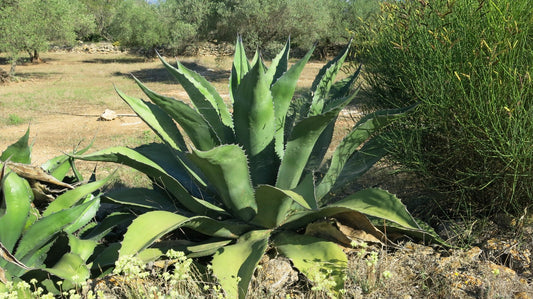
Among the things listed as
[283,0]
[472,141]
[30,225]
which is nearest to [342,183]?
[472,141]

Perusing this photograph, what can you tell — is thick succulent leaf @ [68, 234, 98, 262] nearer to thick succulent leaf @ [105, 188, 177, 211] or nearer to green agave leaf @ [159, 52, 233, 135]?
thick succulent leaf @ [105, 188, 177, 211]

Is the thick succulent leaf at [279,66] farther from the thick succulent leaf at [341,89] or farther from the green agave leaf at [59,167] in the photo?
the green agave leaf at [59,167]

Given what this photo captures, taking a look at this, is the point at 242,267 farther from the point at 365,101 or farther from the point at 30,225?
the point at 365,101

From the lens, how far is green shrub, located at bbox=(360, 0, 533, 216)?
2.26 meters

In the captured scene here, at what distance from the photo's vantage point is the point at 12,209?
226 centimetres

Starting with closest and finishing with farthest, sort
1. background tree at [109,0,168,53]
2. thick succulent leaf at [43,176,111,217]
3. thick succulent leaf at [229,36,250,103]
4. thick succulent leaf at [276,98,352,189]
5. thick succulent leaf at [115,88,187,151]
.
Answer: thick succulent leaf at [276,98,352,189] → thick succulent leaf at [43,176,111,217] → thick succulent leaf at [115,88,187,151] → thick succulent leaf at [229,36,250,103] → background tree at [109,0,168,53]

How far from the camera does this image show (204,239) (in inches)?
111

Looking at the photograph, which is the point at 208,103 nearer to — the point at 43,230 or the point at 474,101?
the point at 43,230

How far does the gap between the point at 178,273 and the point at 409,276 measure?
3.81 feet

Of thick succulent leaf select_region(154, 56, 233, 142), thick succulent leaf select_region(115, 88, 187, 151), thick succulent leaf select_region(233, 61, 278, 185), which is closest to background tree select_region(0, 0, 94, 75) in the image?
thick succulent leaf select_region(115, 88, 187, 151)

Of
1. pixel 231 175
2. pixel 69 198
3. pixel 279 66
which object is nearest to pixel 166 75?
pixel 279 66

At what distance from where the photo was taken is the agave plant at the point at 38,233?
2.21m

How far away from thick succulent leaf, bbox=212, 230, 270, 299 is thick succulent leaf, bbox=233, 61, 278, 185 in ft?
1.19

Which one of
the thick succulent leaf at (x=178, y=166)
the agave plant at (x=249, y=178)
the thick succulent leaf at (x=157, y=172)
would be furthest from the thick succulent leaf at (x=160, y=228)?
the thick succulent leaf at (x=178, y=166)
